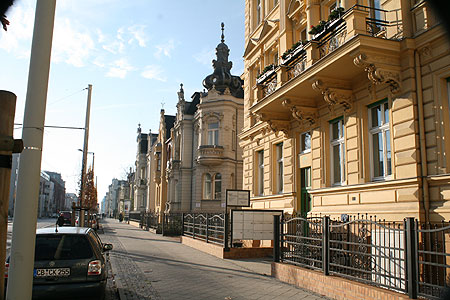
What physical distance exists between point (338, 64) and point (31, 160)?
9.20 m

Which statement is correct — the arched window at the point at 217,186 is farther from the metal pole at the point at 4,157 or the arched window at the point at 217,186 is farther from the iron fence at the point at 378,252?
the metal pole at the point at 4,157

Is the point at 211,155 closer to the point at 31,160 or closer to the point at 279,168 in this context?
the point at 279,168

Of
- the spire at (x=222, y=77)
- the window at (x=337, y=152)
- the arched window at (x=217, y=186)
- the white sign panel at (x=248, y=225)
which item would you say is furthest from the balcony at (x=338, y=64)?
the spire at (x=222, y=77)

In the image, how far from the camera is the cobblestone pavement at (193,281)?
862 centimetres

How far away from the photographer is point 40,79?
162 inches

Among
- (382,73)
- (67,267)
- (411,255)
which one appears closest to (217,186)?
(382,73)

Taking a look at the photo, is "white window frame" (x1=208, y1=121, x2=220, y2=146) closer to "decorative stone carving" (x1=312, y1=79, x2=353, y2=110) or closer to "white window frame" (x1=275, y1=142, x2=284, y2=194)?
"white window frame" (x1=275, y1=142, x2=284, y2=194)

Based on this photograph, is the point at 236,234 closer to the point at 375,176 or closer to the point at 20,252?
the point at 375,176

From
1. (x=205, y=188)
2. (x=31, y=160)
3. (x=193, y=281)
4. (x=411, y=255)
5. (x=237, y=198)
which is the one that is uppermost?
(x=205, y=188)

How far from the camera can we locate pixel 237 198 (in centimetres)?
1642

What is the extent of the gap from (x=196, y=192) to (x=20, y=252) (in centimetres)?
3231

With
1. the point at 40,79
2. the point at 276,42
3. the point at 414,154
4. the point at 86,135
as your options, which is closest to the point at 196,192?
the point at 86,135

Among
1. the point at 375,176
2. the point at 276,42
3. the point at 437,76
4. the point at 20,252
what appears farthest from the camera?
the point at 276,42

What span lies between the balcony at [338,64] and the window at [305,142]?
0.99 metres
